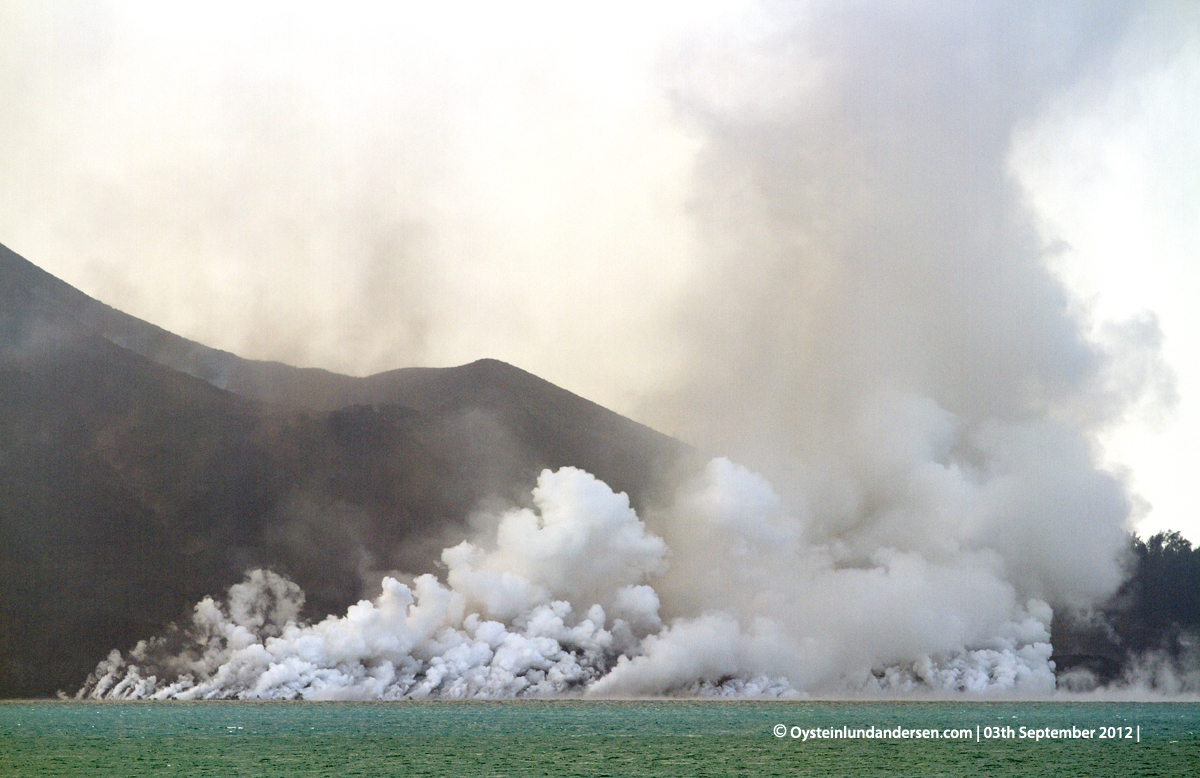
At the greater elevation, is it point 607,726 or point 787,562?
point 787,562

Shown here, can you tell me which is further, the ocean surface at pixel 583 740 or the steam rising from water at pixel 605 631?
the steam rising from water at pixel 605 631

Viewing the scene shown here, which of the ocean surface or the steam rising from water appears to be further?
the steam rising from water

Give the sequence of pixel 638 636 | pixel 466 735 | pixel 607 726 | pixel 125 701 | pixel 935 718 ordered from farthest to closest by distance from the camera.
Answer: pixel 638 636, pixel 125 701, pixel 935 718, pixel 607 726, pixel 466 735

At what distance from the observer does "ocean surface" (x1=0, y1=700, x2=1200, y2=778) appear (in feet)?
264

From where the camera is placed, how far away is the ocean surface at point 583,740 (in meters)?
80.6

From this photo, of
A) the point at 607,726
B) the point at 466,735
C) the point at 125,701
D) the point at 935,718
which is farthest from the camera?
the point at 125,701

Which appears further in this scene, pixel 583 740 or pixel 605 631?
pixel 605 631

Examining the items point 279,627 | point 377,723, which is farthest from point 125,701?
point 377,723

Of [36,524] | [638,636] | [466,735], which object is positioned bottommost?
[466,735]

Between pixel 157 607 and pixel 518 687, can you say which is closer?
pixel 518 687

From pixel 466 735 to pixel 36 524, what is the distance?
377ft

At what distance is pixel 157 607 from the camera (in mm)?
191250

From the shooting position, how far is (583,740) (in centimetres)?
10344

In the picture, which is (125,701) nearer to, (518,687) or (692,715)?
(518,687)
